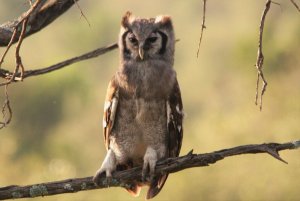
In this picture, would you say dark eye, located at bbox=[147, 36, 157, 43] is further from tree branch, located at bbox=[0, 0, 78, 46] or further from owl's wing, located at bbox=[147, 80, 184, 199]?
tree branch, located at bbox=[0, 0, 78, 46]

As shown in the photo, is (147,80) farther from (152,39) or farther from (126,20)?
(126,20)

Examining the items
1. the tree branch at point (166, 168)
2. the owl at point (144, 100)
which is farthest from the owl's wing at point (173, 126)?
the tree branch at point (166, 168)

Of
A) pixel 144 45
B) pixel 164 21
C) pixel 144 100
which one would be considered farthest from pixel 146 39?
pixel 144 100

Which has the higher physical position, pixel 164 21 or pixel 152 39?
pixel 164 21

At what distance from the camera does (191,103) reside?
192 ft

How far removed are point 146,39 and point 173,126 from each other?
1.94ft

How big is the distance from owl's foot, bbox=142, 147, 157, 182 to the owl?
0.01 meters

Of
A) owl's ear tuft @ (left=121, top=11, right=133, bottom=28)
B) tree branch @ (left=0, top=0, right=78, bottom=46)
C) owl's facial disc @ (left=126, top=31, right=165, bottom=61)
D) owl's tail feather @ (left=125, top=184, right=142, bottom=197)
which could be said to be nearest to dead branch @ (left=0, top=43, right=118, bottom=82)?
tree branch @ (left=0, top=0, right=78, bottom=46)

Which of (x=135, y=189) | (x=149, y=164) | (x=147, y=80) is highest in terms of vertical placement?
(x=147, y=80)

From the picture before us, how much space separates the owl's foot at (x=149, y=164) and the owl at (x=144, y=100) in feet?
0.04

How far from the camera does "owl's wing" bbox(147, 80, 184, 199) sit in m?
7.09

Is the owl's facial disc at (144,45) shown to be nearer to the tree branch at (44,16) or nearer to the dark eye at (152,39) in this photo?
the dark eye at (152,39)

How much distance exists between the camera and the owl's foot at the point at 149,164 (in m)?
6.65

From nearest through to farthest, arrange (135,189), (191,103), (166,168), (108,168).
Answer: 1. (166,168)
2. (108,168)
3. (135,189)
4. (191,103)
